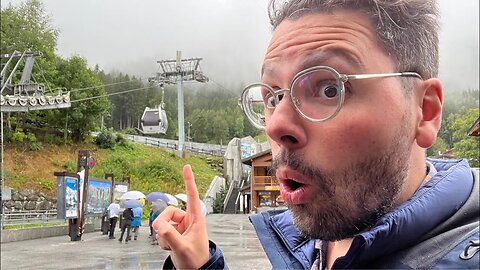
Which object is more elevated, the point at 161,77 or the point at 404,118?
the point at 161,77

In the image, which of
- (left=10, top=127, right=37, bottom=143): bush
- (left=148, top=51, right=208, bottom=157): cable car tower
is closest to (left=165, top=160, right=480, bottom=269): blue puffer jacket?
(left=10, top=127, right=37, bottom=143): bush

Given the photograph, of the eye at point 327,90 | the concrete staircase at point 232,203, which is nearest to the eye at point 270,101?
the eye at point 327,90

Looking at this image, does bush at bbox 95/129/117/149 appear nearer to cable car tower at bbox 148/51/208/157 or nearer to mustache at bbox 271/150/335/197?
cable car tower at bbox 148/51/208/157

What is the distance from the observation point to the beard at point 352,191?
951mm

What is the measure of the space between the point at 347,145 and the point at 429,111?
0.22m

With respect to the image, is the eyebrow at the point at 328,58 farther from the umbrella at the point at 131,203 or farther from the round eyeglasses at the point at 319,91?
the umbrella at the point at 131,203

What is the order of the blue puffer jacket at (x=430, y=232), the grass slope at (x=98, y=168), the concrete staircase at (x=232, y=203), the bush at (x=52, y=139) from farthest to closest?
1. the bush at (x=52, y=139)
2. the concrete staircase at (x=232, y=203)
3. the grass slope at (x=98, y=168)
4. the blue puffer jacket at (x=430, y=232)

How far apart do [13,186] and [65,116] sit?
858 cm

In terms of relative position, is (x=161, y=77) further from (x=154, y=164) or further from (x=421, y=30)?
(x=421, y=30)

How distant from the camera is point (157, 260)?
29.7 feet

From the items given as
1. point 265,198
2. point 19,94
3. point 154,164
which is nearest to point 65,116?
point 154,164

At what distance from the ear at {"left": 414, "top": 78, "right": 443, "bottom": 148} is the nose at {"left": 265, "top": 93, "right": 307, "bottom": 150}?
0.80 feet

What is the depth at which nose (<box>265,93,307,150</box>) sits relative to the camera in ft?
3.16

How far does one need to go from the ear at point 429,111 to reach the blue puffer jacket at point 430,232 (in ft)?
0.27
